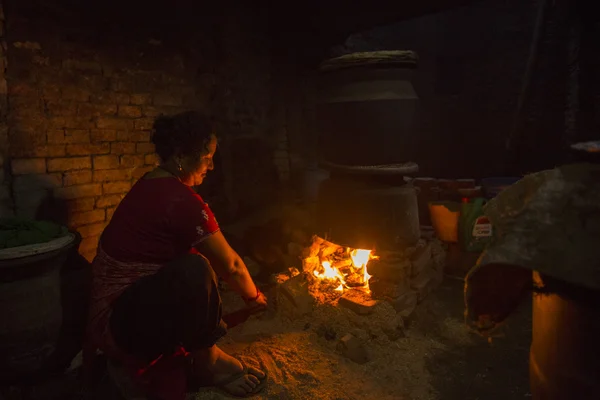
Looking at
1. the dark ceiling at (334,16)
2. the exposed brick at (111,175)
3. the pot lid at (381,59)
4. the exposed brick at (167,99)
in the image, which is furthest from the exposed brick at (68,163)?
the dark ceiling at (334,16)

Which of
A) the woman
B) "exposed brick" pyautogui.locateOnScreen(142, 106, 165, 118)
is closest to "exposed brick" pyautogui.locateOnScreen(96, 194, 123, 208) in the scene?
"exposed brick" pyautogui.locateOnScreen(142, 106, 165, 118)

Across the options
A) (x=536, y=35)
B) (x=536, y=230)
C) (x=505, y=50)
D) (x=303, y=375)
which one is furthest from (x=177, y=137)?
(x=505, y=50)

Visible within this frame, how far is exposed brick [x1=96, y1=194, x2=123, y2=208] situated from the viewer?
4.26 metres

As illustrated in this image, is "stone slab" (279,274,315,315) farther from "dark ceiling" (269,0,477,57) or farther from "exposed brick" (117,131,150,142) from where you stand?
"dark ceiling" (269,0,477,57)

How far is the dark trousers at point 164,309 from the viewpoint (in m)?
2.38

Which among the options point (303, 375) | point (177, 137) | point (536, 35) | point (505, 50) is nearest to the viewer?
point (177, 137)

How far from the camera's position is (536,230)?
1.48 metres

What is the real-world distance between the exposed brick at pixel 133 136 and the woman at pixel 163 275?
190cm

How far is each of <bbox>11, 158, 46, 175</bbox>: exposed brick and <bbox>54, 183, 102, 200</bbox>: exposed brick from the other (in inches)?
9.3

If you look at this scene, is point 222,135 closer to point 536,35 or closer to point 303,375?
point 303,375

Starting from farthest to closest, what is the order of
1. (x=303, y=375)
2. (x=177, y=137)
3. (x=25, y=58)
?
(x=25, y=58)
(x=303, y=375)
(x=177, y=137)

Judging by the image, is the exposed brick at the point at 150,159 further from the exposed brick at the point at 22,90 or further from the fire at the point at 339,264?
the fire at the point at 339,264

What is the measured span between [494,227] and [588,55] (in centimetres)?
663

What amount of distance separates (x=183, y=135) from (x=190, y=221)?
0.58 meters
